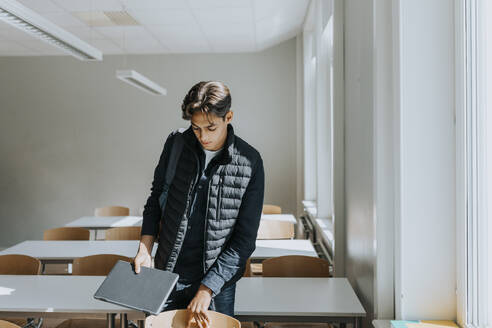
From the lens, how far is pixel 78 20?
4910 millimetres

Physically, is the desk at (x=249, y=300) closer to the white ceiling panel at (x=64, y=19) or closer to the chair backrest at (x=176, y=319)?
the chair backrest at (x=176, y=319)

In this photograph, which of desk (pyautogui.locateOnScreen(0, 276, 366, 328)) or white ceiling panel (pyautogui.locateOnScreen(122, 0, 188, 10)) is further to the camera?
white ceiling panel (pyautogui.locateOnScreen(122, 0, 188, 10))

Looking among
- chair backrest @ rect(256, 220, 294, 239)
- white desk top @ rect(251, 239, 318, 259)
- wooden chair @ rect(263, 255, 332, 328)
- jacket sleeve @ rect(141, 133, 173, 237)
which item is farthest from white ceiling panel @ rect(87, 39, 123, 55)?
jacket sleeve @ rect(141, 133, 173, 237)

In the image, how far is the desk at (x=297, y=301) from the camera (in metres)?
1.89

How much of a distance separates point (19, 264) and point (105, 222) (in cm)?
197

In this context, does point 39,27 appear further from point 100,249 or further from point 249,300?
point 249,300

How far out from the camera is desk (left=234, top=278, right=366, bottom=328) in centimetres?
189

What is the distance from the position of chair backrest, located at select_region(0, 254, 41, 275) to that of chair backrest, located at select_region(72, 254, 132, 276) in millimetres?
250

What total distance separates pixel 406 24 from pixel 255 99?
16.1 ft

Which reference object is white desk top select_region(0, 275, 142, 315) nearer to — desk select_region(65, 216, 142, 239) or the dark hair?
the dark hair

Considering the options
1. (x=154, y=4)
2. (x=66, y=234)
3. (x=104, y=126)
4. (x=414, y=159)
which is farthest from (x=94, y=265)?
(x=104, y=126)

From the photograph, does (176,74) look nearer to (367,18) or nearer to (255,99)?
(255,99)

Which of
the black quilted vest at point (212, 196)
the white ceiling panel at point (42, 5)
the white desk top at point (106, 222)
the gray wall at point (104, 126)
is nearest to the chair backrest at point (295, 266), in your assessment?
the black quilted vest at point (212, 196)

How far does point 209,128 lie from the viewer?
1.49 meters
